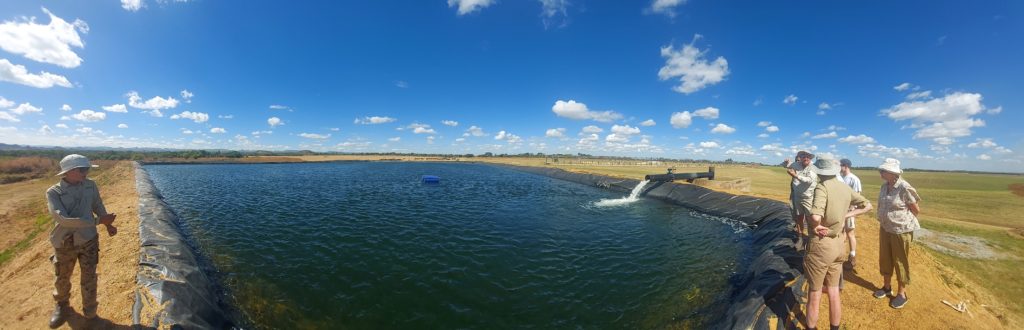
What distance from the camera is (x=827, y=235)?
5566 millimetres

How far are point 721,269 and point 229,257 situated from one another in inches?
755

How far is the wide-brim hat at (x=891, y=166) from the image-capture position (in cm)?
693

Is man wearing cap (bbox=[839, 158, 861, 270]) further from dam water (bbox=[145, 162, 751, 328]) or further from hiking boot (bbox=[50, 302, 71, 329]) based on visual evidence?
hiking boot (bbox=[50, 302, 71, 329])

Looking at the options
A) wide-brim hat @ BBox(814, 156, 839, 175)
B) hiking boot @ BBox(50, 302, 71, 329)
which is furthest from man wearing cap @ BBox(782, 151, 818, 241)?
hiking boot @ BBox(50, 302, 71, 329)

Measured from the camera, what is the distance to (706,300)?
9953mm

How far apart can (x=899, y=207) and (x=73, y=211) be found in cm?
1659

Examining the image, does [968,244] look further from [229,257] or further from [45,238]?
[45,238]

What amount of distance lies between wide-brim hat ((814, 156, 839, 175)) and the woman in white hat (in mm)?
2544

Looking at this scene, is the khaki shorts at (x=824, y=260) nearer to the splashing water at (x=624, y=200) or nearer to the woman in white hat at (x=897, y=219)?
the woman in white hat at (x=897, y=219)

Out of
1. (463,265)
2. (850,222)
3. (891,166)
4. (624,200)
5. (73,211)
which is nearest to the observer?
(73,211)

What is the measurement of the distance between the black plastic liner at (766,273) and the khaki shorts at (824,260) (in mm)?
1288

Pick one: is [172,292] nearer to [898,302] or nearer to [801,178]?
[801,178]

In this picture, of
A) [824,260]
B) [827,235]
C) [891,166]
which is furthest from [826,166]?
[891,166]

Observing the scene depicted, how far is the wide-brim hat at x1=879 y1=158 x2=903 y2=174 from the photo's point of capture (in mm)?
6925
